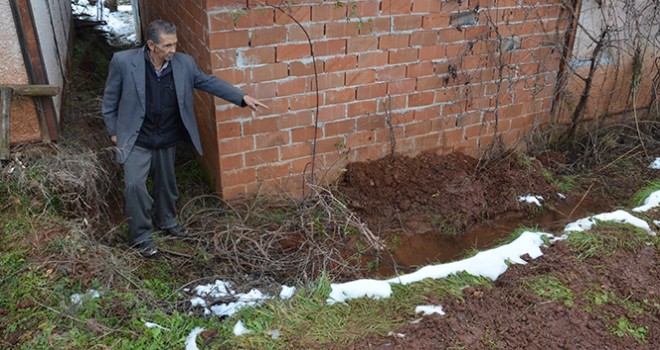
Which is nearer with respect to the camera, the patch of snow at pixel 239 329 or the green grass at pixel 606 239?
the patch of snow at pixel 239 329

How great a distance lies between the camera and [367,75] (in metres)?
4.69

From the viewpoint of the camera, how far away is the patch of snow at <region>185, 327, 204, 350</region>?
124 inches

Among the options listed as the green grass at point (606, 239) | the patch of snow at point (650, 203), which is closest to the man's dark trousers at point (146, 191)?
the green grass at point (606, 239)

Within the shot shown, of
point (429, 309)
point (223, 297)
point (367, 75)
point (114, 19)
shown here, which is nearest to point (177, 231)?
point (223, 297)

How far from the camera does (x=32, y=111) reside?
4.18 metres

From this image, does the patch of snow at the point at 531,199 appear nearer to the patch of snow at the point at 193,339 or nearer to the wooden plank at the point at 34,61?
the patch of snow at the point at 193,339

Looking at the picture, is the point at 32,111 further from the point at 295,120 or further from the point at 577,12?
the point at 577,12

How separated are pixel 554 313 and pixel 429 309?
75 cm

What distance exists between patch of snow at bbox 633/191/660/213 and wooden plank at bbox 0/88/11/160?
4868 mm

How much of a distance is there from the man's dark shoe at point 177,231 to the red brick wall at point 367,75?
0.46 metres

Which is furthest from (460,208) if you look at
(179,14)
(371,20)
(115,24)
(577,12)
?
(115,24)

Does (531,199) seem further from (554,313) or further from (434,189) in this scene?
(554,313)

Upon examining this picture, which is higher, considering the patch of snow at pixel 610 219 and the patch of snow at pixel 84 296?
the patch of snow at pixel 84 296

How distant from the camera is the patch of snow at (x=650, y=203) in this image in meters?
4.65
